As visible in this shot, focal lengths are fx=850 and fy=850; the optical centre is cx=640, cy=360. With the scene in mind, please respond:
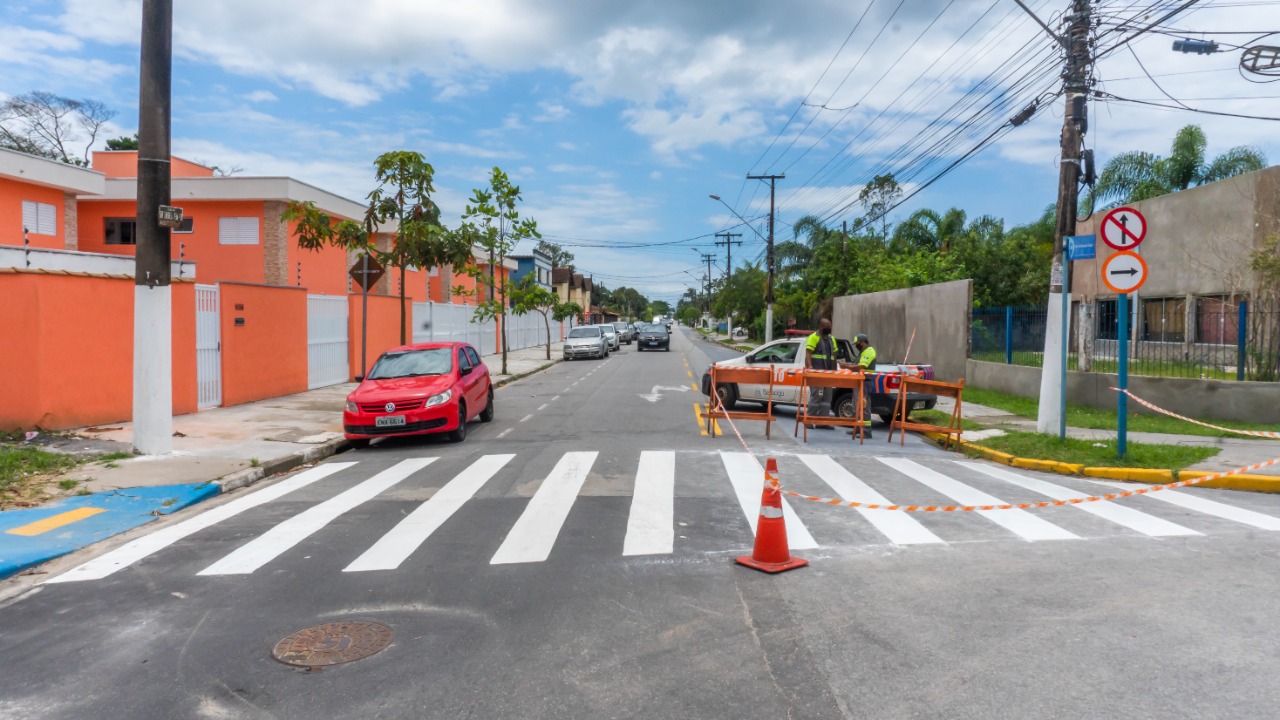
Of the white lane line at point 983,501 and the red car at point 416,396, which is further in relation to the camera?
the red car at point 416,396

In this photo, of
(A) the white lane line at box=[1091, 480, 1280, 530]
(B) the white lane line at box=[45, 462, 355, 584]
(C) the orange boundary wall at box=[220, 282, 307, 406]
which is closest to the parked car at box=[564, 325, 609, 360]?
(C) the orange boundary wall at box=[220, 282, 307, 406]

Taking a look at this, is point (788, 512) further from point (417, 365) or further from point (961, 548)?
point (417, 365)

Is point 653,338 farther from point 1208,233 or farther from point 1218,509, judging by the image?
point 1218,509

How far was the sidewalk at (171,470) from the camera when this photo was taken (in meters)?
7.53

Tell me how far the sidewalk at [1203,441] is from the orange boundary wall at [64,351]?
1347cm

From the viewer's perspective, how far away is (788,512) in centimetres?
809

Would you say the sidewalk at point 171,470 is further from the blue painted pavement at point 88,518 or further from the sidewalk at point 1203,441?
the sidewalk at point 1203,441

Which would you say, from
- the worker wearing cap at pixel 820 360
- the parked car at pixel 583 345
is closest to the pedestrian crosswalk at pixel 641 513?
the worker wearing cap at pixel 820 360

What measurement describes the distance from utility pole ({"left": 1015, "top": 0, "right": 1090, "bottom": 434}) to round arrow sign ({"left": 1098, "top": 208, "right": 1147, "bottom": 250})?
2.06 m

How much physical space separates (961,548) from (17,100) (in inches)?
2043

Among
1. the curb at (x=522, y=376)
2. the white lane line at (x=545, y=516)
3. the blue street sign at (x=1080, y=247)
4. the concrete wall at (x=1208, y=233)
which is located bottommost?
the white lane line at (x=545, y=516)

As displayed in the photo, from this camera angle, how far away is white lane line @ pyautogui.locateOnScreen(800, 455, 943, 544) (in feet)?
23.6

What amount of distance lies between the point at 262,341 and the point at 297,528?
38.2 feet

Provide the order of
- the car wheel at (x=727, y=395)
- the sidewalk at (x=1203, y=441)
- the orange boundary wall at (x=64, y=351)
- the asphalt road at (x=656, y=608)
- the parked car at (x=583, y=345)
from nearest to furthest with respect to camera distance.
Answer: the asphalt road at (x=656, y=608) < the sidewalk at (x=1203, y=441) < the orange boundary wall at (x=64, y=351) < the car wheel at (x=727, y=395) < the parked car at (x=583, y=345)
